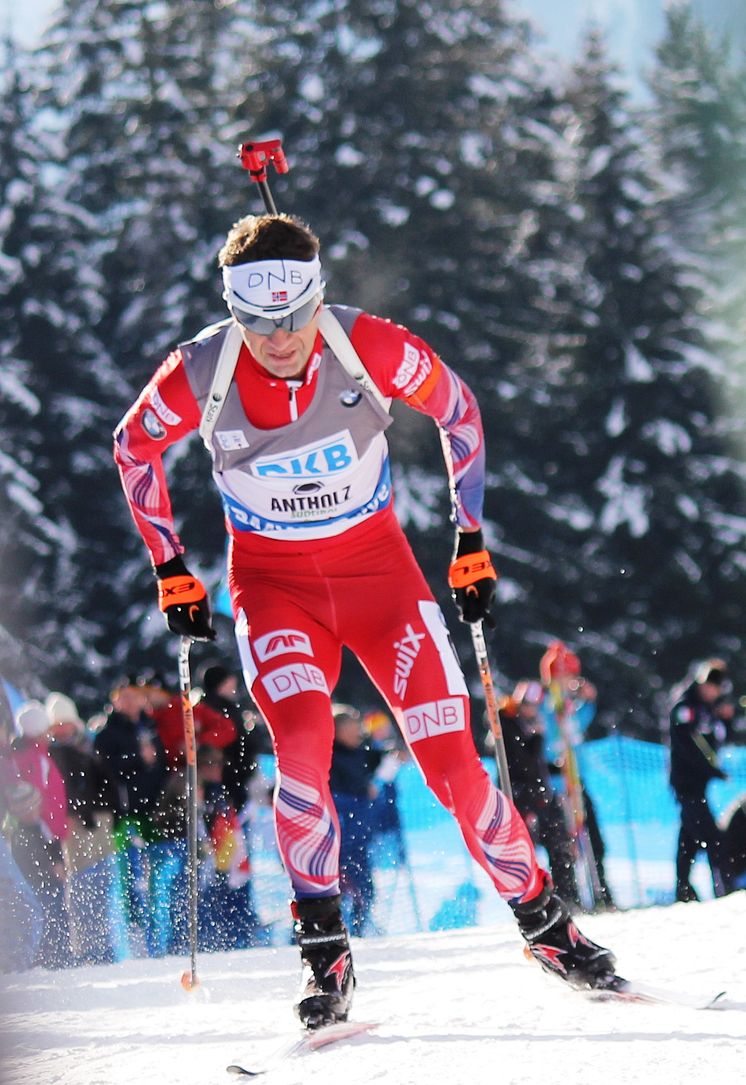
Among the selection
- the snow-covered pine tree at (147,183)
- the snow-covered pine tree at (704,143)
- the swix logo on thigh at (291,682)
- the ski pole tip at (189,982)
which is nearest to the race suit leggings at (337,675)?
the swix logo on thigh at (291,682)

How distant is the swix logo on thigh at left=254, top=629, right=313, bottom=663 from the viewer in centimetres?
447

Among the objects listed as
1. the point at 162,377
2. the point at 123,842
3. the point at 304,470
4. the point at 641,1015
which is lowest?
the point at 123,842

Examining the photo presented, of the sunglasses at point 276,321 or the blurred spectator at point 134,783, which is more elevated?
the sunglasses at point 276,321

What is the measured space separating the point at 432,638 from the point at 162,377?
113cm

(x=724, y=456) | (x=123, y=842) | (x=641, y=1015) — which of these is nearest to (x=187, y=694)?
(x=641, y=1015)

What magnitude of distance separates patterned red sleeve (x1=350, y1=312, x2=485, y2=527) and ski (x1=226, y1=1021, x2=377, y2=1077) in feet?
5.17

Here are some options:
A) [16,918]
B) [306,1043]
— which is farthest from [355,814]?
[306,1043]

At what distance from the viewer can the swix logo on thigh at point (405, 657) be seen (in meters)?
4.48

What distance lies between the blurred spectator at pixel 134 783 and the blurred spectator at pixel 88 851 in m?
0.05

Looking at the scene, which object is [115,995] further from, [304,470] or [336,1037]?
[304,470]

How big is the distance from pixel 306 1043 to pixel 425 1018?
1.66ft

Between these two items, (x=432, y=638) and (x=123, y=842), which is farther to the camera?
(x=123, y=842)

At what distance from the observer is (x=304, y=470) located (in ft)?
14.9

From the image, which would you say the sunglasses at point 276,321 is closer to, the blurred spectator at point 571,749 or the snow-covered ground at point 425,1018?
the snow-covered ground at point 425,1018
